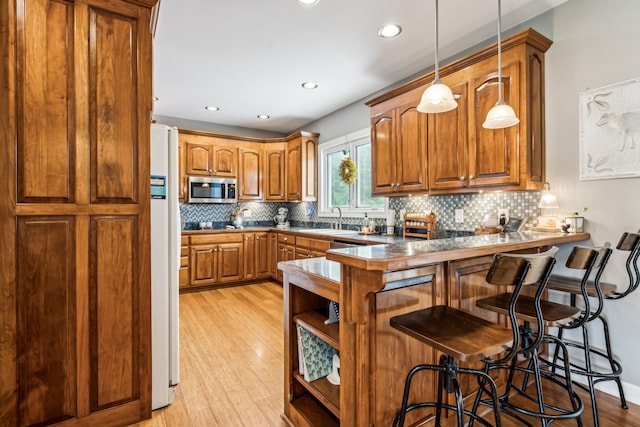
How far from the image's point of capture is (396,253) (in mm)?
1263

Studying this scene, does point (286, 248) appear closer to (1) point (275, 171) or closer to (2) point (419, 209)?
(1) point (275, 171)

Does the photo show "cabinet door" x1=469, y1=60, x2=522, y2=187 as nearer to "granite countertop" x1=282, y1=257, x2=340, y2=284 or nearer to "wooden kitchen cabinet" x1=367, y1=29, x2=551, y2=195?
"wooden kitchen cabinet" x1=367, y1=29, x2=551, y2=195

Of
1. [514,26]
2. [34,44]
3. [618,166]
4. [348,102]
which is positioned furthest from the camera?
[348,102]

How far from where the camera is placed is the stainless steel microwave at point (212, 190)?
4902 millimetres

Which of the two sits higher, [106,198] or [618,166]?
[618,166]

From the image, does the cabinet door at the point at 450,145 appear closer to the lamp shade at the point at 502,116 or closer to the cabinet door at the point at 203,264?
the lamp shade at the point at 502,116

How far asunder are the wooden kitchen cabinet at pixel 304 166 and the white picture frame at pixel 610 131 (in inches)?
139

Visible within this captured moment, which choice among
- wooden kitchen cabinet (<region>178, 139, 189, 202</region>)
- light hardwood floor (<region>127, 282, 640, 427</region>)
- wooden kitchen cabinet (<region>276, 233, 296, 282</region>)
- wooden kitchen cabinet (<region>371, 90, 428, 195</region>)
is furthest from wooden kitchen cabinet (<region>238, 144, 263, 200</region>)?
wooden kitchen cabinet (<region>371, 90, 428, 195</region>)

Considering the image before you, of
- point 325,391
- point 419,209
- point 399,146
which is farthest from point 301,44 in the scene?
point 325,391

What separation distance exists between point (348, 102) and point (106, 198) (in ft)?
11.2

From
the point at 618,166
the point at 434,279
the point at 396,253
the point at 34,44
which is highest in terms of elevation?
the point at 34,44

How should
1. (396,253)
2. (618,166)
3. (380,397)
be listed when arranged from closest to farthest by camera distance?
(396,253), (380,397), (618,166)

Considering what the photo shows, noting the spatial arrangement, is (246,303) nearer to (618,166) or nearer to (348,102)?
(348,102)

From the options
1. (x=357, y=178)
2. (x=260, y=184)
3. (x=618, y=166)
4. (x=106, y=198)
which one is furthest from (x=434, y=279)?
(x=260, y=184)
